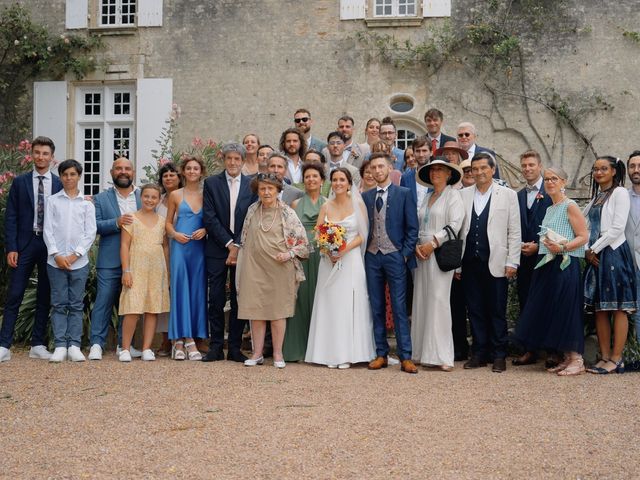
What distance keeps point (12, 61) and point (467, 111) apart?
320 inches

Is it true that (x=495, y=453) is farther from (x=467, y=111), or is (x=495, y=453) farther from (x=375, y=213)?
(x=467, y=111)

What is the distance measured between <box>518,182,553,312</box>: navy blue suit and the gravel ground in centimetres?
87

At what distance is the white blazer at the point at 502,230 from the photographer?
6.63 m

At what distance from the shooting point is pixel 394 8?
1338cm

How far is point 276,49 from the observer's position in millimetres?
13406

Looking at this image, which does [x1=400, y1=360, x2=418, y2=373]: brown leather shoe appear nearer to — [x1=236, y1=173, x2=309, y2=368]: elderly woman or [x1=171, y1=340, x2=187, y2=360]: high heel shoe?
[x1=236, y1=173, x2=309, y2=368]: elderly woman

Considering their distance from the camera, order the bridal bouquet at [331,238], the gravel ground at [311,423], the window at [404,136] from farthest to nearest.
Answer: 1. the window at [404,136]
2. the bridal bouquet at [331,238]
3. the gravel ground at [311,423]

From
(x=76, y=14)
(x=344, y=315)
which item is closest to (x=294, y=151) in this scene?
(x=344, y=315)

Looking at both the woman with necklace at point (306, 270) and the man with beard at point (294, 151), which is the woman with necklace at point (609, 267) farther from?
the man with beard at point (294, 151)

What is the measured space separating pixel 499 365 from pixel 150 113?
917cm

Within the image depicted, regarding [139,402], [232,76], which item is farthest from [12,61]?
[139,402]

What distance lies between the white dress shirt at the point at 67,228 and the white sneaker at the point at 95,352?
729 millimetres

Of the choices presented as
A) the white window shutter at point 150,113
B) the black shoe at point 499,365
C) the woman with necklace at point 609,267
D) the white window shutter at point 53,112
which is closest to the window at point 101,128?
the white window shutter at point 53,112

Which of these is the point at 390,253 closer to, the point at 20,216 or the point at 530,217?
the point at 530,217
